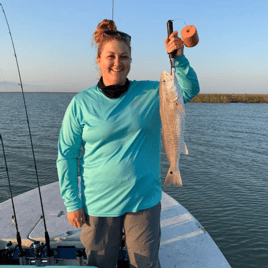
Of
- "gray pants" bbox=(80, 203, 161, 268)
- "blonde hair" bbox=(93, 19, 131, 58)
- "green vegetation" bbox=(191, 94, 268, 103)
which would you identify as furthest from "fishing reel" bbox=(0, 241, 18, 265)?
"green vegetation" bbox=(191, 94, 268, 103)

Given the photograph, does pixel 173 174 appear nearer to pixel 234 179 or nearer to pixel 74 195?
pixel 74 195

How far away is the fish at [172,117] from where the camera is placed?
1952mm

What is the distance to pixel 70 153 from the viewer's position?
2.29 meters

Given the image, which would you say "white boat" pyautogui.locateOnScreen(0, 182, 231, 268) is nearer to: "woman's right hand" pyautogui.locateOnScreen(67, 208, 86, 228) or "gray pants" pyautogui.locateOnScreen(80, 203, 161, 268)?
"gray pants" pyautogui.locateOnScreen(80, 203, 161, 268)

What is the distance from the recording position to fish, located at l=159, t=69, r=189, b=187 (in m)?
1.95

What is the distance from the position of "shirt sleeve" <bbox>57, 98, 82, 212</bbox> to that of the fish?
2.43ft

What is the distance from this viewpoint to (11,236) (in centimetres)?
374

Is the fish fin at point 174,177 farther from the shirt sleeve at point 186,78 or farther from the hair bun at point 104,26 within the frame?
the hair bun at point 104,26

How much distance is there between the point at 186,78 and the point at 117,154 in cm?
84

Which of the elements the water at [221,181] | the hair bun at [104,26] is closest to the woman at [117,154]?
the hair bun at [104,26]

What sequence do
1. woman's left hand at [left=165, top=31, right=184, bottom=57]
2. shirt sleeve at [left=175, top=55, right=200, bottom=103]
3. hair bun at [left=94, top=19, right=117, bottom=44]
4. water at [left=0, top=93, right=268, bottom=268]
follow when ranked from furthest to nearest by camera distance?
water at [left=0, top=93, right=268, bottom=268]
hair bun at [left=94, top=19, right=117, bottom=44]
shirt sleeve at [left=175, top=55, right=200, bottom=103]
woman's left hand at [left=165, top=31, right=184, bottom=57]

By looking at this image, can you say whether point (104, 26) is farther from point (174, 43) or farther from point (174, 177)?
point (174, 177)

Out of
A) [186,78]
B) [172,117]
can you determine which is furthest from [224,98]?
[172,117]

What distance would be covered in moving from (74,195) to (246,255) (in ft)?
16.8
